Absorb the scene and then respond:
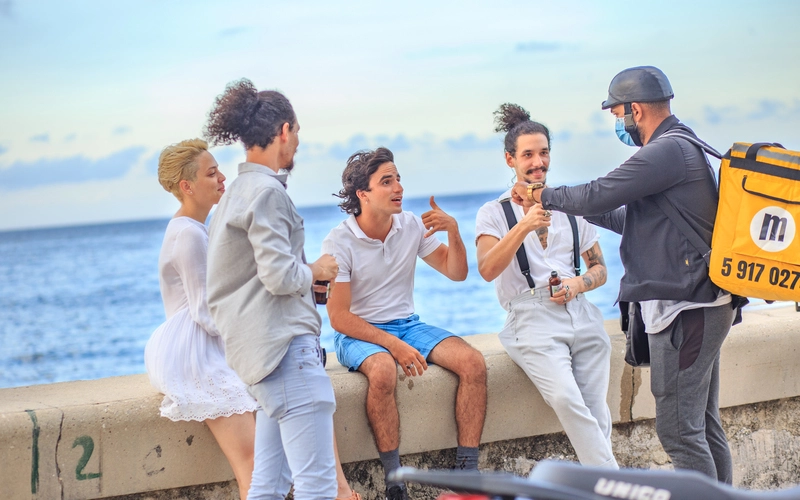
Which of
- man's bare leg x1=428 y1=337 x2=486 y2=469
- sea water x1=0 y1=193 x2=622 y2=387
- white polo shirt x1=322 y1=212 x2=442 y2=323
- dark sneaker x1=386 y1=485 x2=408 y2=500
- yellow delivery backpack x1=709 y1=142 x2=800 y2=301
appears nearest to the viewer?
yellow delivery backpack x1=709 y1=142 x2=800 y2=301

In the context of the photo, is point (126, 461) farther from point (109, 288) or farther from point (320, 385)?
point (109, 288)

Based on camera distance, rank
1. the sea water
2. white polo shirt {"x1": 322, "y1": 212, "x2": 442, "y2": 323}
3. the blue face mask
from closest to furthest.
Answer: the blue face mask, white polo shirt {"x1": 322, "y1": 212, "x2": 442, "y2": 323}, the sea water

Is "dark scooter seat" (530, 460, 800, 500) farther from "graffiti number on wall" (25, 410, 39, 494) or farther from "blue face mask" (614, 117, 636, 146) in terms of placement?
"graffiti number on wall" (25, 410, 39, 494)

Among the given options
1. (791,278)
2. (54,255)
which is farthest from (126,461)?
(54,255)

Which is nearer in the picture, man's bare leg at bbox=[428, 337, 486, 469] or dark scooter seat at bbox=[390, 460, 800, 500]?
dark scooter seat at bbox=[390, 460, 800, 500]

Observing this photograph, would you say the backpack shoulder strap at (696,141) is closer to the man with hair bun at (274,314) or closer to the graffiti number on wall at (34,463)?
the man with hair bun at (274,314)

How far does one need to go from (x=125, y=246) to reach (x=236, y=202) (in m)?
55.3

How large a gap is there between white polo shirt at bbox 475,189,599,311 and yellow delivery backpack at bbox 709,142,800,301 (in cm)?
110

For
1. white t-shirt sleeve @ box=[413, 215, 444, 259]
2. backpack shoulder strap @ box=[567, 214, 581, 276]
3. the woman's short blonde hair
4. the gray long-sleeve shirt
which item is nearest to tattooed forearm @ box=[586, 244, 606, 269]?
backpack shoulder strap @ box=[567, 214, 581, 276]

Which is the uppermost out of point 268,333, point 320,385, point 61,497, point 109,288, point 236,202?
point 236,202

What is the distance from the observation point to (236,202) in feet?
9.35

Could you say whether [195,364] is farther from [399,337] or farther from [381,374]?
[399,337]

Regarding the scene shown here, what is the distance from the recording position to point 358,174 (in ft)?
14.5

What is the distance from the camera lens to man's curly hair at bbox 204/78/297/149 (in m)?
3.00
